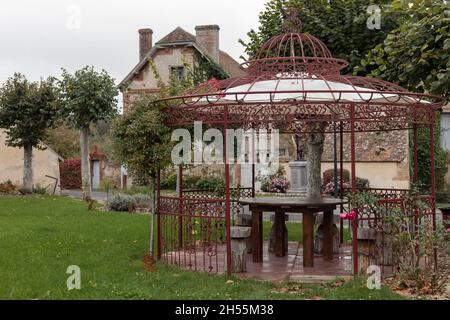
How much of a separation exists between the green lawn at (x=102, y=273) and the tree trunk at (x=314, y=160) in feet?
11.0

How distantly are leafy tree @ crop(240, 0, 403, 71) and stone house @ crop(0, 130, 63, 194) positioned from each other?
1446 cm

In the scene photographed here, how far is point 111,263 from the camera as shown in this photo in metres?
9.04

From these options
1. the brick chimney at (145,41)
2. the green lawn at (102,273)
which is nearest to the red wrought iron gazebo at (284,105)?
the green lawn at (102,273)

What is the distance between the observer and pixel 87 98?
1959 centimetres

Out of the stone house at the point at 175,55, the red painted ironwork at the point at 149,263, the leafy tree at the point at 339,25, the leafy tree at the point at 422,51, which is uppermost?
the stone house at the point at 175,55

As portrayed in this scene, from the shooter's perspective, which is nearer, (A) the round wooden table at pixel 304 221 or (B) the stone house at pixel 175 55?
(A) the round wooden table at pixel 304 221

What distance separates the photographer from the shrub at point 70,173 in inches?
1357

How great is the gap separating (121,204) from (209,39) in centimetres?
1622

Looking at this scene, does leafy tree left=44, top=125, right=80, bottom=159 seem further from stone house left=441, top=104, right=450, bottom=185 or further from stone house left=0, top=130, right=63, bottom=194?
stone house left=441, top=104, right=450, bottom=185

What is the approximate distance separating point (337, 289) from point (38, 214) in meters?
10.0

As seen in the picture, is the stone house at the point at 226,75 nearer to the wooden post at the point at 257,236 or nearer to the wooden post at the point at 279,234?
the wooden post at the point at 279,234

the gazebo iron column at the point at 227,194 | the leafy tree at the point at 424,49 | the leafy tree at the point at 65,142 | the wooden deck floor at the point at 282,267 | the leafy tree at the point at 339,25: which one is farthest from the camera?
the leafy tree at the point at 65,142
